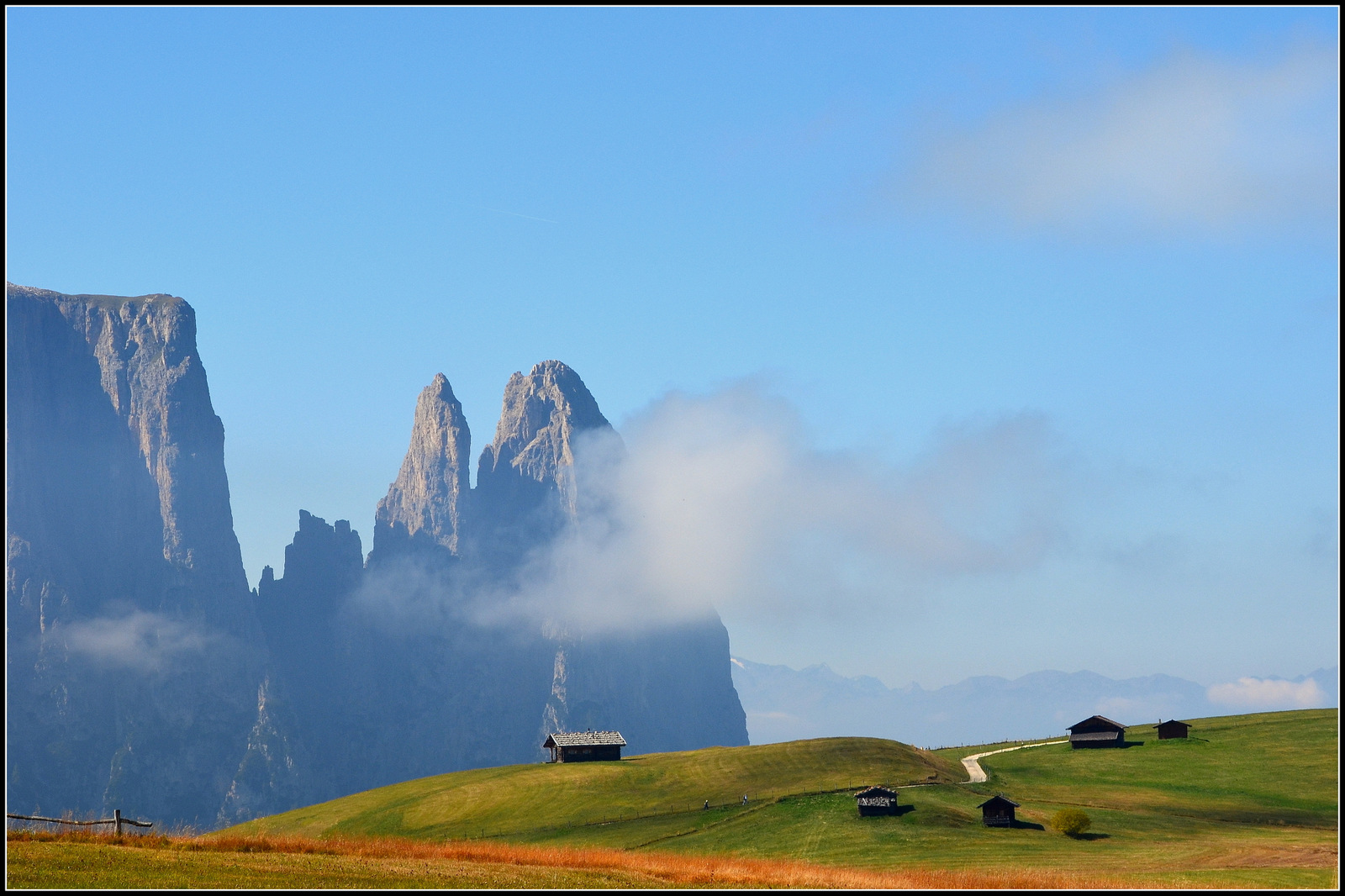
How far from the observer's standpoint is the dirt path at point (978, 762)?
112 meters

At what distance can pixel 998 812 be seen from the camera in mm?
85812

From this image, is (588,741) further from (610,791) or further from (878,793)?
(878,793)

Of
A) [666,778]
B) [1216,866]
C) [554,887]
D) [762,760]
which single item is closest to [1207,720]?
[762,760]

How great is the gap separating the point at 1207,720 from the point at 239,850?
142 meters

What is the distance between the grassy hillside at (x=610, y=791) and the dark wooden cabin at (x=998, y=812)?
53.0ft

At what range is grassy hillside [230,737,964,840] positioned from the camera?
99875 mm

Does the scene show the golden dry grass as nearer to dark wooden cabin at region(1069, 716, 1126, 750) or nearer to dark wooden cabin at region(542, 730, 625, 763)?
dark wooden cabin at region(542, 730, 625, 763)

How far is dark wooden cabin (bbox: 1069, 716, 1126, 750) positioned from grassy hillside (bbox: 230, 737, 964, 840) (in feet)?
59.6

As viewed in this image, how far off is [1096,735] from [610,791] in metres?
57.6

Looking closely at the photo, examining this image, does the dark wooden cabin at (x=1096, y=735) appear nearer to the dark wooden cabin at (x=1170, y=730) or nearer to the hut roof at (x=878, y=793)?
the dark wooden cabin at (x=1170, y=730)

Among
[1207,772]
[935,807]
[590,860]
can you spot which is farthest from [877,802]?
[590,860]

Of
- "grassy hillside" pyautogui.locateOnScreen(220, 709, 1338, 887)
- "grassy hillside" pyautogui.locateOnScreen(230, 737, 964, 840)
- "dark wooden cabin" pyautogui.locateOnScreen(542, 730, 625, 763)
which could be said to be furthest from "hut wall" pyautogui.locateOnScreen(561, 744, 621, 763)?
"grassy hillside" pyautogui.locateOnScreen(230, 737, 964, 840)

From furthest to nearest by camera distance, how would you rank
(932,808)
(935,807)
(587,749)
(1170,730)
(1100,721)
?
(587,749), (1170,730), (1100,721), (935,807), (932,808)

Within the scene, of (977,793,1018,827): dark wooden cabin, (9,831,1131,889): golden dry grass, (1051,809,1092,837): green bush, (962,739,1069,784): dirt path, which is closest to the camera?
(9,831,1131,889): golden dry grass
